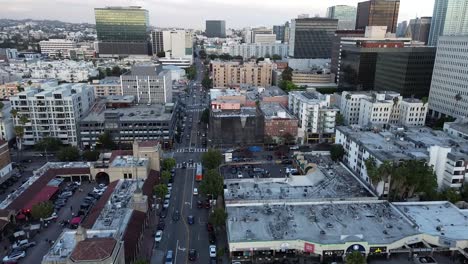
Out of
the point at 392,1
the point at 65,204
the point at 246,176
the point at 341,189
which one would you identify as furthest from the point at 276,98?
the point at 392,1

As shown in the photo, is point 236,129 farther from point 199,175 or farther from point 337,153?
point 337,153

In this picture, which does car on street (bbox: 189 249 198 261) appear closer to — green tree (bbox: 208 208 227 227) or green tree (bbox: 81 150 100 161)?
green tree (bbox: 208 208 227 227)

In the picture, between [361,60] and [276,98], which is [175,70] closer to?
[276,98]

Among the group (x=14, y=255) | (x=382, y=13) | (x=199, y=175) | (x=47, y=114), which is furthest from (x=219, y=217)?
(x=382, y=13)

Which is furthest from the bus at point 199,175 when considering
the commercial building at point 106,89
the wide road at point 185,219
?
the commercial building at point 106,89

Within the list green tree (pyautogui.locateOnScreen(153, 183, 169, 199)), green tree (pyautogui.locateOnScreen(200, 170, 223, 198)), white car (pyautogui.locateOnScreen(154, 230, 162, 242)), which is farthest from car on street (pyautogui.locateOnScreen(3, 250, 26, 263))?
green tree (pyautogui.locateOnScreen(200, 170, 223, 198))

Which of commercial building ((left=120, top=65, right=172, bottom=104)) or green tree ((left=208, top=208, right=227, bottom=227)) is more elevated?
commercial building ((left=120, top=65, right=172, bottom=104))
